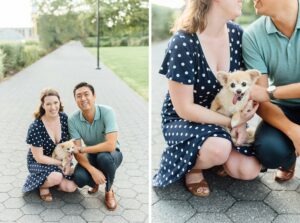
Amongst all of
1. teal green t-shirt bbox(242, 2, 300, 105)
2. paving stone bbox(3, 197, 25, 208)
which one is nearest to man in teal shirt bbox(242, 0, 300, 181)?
teal green t-shirt bbox(242, 2, 300, 105)

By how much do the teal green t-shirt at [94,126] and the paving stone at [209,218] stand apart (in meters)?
0.58

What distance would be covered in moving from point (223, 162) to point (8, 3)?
4.13ft

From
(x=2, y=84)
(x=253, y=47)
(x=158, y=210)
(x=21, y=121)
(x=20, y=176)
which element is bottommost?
(x=158, y=210)

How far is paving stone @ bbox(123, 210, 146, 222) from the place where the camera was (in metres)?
1.91

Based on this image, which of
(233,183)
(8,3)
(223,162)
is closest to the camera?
(8,3)

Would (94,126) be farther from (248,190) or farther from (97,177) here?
(248,190)

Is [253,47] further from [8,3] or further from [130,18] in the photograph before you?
[8,3]

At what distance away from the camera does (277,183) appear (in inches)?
89.1

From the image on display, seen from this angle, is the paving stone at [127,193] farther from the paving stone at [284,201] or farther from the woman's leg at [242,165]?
the paving stone at [284,201]

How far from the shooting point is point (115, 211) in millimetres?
1958

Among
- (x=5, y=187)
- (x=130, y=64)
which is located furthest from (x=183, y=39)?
(x=130, y=64)

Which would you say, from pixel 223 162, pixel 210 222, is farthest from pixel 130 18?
pixel 210 222

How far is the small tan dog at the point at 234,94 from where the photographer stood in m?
1.86

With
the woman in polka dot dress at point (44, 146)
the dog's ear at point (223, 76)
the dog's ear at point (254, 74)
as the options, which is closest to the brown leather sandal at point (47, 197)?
the woman in polka dot dress at point (44, 146)
